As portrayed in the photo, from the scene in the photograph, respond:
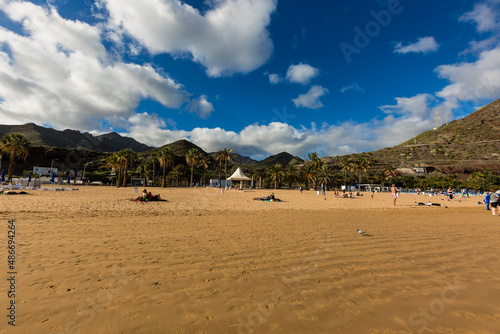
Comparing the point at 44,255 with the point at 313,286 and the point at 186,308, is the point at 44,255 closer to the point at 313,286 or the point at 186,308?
the point at 186,308

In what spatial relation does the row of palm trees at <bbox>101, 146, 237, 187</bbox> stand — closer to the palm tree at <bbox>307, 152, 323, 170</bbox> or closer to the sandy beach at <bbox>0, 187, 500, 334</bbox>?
the palm tree at <bbox>307, 152, 323, 170</bbox>

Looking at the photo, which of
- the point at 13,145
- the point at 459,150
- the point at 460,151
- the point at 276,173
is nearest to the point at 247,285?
the point at 13,145

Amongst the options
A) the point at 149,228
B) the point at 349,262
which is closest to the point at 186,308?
the point at 349,262

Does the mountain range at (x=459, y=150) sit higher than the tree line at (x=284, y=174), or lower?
higher

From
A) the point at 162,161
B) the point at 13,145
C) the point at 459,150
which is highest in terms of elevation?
the point at 459,150

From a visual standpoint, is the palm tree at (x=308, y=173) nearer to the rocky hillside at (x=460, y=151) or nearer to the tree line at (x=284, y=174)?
the tree line at (x=284, y=174)

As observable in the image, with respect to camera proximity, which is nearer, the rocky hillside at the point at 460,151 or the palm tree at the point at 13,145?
the palm tree at the point at 13,145

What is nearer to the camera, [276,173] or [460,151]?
[276,173]

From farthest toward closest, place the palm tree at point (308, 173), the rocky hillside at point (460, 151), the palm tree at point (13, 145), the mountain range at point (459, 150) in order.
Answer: the mountain range at point (459, 150)
the rocky hillside at point (460, 151)
the palm tree at point (308, 173)
the palm tree at point (13, 145)

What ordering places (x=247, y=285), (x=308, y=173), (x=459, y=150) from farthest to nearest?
(x=459, y=150) → (x=308, y=173) → (x=247, y=285)

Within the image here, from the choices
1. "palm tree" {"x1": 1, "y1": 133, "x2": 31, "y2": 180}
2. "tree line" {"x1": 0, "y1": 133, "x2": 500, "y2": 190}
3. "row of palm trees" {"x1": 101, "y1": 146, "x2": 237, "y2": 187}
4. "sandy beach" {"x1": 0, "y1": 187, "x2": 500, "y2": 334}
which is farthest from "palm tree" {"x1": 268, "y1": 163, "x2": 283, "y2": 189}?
"sandy beach" {"x1": 0, "y1": 187, "x2": 500, "y2": 334}

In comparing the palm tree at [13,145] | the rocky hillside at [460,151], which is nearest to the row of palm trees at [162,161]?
the palm tree at [13,145]

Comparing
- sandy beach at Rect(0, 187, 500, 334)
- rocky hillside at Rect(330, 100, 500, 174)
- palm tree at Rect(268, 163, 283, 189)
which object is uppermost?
rocky hillside at Rect(330, 100, 500, 174)

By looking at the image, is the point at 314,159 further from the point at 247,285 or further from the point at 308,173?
the point at 247,285
